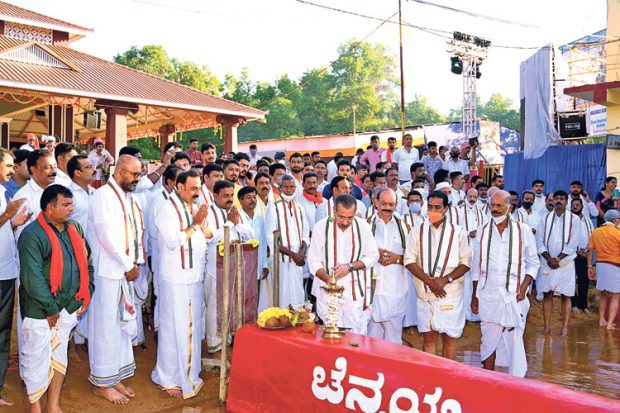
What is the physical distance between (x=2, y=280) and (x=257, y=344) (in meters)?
2.29

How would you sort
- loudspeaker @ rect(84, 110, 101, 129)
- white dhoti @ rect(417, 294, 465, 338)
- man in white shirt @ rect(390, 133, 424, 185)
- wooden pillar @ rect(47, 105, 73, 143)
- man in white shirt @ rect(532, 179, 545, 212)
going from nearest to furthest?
1. white dhoti @ rect(417, 294, 465, 338)
2. man in white shirt @ rect(532, 179, 545, 212)
3. man in white shirt @ rect(390, 133, 424, 185)
4. loudspeaker @ rect(84, 110, 101, 129)
5. wooden pillar @ rect(47, 105, 73, 143)

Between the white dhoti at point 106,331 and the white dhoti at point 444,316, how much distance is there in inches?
115

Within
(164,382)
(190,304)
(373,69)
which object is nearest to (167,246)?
(190,304)

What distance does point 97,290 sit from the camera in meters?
5.54

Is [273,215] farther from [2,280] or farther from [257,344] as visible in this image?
[2,280]

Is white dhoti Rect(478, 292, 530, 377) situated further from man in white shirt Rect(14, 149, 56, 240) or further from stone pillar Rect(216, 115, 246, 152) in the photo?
stone pillar Rect(216, 115, 246, 152)

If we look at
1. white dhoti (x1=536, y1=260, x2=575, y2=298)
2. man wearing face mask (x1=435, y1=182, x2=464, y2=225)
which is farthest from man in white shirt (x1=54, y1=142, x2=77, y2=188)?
white dhoti (x1=536, y1=260, x2=575, y2=298)

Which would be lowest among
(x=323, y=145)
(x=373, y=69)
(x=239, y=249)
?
(x=239, y=249)

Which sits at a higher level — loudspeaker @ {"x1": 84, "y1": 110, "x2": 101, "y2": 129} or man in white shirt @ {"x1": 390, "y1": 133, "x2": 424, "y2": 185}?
loudspeaker @ {"x1": 84, "y1": 110, "x2": 101, "y2": 129}

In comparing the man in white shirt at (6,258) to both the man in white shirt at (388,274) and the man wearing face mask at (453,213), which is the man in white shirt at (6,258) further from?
the man wearing face mask at (453,213)

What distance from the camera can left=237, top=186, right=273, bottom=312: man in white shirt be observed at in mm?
7191

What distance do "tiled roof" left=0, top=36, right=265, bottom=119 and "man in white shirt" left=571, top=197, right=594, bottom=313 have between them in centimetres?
1102

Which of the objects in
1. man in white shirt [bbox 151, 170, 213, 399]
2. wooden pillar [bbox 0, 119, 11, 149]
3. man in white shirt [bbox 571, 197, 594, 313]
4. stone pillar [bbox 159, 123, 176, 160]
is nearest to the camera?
man in white shirt [bbox 151, 170, 213, 399]

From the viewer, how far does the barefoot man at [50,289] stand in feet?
15.6
